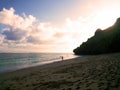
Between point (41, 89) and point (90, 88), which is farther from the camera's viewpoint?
point (41, 89)

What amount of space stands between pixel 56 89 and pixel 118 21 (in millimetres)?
79601

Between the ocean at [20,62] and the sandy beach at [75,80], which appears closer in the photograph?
the sandy beach at [75,80]

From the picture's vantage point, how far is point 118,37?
60.2m

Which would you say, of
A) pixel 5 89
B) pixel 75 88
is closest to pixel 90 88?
pixel 75 88

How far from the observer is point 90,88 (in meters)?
9.44

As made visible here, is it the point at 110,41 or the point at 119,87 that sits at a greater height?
the point at 110,41

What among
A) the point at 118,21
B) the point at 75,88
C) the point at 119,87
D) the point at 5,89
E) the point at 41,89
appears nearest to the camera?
the point at 119,87

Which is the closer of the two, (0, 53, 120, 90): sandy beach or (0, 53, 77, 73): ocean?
(0, 53, 120, 90): sandy beach

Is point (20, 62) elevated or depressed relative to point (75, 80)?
elevated

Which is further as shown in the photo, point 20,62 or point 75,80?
point 20,62

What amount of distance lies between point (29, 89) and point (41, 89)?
137 cm

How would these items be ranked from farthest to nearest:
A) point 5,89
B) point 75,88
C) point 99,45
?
point 99,45, point 5,89, point 75,88

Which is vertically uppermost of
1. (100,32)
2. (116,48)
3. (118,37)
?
(100,32)

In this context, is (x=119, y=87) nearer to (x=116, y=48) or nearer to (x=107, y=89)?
(x=107, y=89)
